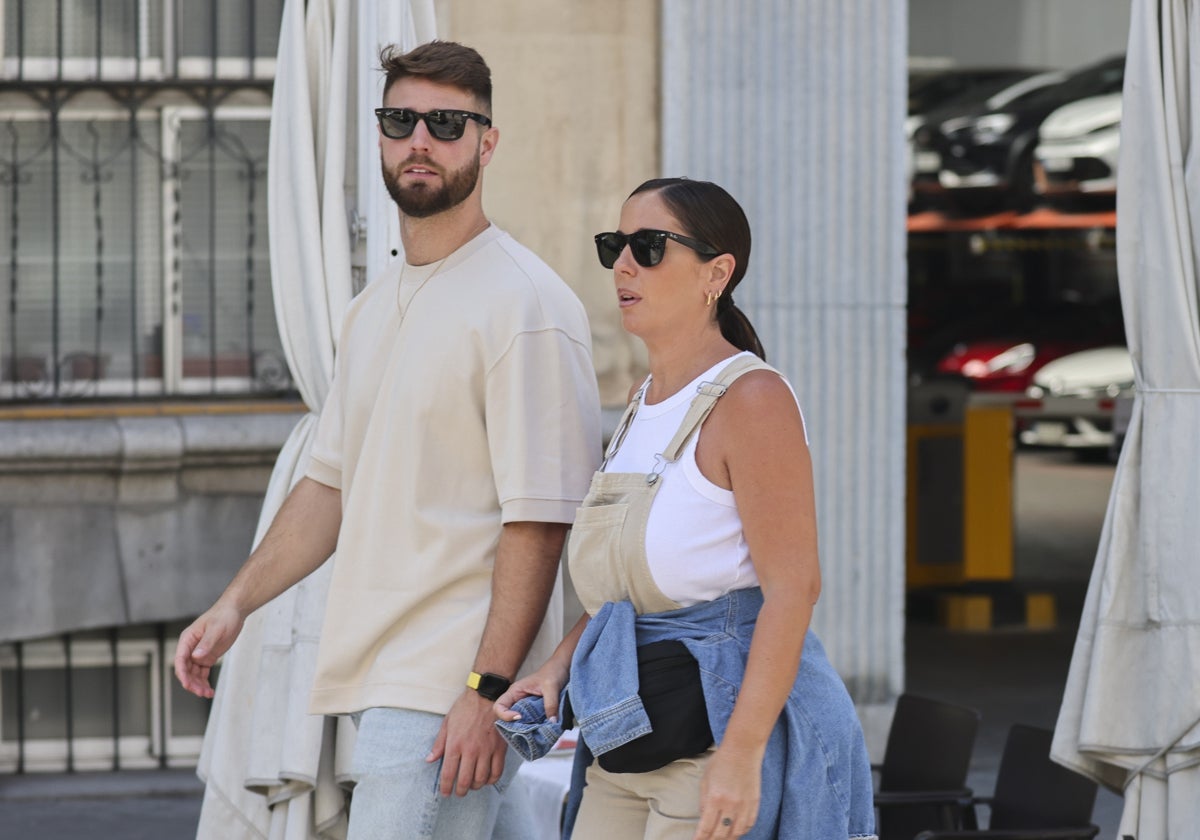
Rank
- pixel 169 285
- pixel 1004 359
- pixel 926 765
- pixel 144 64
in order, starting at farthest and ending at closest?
1. pixel 1004 359
2. pixel 169 285
3. pixel 144 64
4. pixel 926 765

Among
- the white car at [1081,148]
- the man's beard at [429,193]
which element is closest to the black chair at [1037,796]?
the man's beard at [429,193]

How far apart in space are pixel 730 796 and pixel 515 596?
0.67 metres

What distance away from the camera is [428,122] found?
132 inches

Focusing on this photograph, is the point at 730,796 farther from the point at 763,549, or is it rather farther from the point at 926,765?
the point at 926,765

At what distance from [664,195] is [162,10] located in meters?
4.62

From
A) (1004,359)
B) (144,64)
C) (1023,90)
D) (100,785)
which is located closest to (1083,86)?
(1023,90)

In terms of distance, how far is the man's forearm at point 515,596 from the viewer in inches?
127

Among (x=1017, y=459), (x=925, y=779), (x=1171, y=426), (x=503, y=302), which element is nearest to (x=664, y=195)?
(x=503, y=302)

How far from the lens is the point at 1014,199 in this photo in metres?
18.3

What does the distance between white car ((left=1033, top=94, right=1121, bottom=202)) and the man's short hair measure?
1412 cm

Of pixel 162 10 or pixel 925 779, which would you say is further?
pixel 162 10

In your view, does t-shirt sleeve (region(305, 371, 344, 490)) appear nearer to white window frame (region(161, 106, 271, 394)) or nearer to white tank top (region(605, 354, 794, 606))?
white tank top (region(605, 354, 794, 606))

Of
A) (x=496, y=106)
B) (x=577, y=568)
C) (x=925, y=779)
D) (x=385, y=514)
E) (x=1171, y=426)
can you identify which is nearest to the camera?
(x=577, y=568)

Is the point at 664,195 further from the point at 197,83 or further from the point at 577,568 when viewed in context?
the point at 197,83
